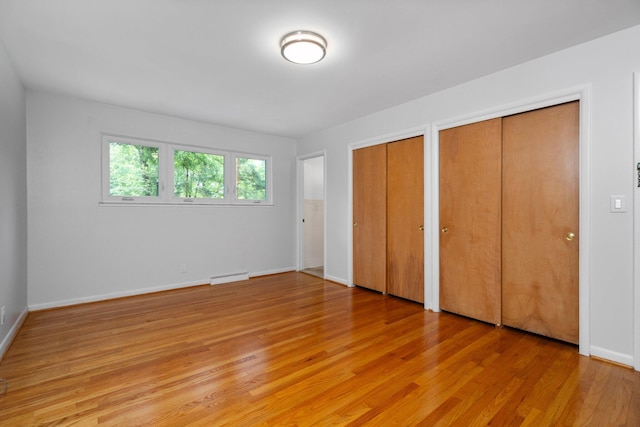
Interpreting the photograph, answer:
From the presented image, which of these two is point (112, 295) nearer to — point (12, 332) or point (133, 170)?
point (12, 332)

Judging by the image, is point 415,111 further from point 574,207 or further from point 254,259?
point 254,259

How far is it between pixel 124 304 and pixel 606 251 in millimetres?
4809

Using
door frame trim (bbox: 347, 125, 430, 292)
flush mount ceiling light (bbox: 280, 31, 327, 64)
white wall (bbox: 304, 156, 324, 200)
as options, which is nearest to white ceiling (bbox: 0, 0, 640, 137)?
flush mount ceiling light (bbox: 280, 31, 327, 64)

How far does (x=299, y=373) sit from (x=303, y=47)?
2397 millimetres

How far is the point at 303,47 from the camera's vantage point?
89.5 inches

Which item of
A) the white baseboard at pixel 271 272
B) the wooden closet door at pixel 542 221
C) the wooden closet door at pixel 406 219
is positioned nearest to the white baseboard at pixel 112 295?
the white baseboard at pixel 271 272

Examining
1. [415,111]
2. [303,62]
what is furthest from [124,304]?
[415,111]

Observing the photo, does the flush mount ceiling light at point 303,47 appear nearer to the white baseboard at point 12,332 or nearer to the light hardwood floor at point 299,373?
the light hardwood floor at point 299,373

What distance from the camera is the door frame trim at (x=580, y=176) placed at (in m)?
Result: 2.30

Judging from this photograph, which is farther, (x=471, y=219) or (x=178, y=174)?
(x=178, y=174)

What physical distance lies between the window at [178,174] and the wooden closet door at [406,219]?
2.38 m

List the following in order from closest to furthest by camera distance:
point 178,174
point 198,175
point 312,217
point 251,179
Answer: point 178,174
point 198,175
point 251,179
point 312,217

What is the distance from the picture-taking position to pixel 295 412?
1663 mm

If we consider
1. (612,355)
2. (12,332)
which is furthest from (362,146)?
(12,332)
